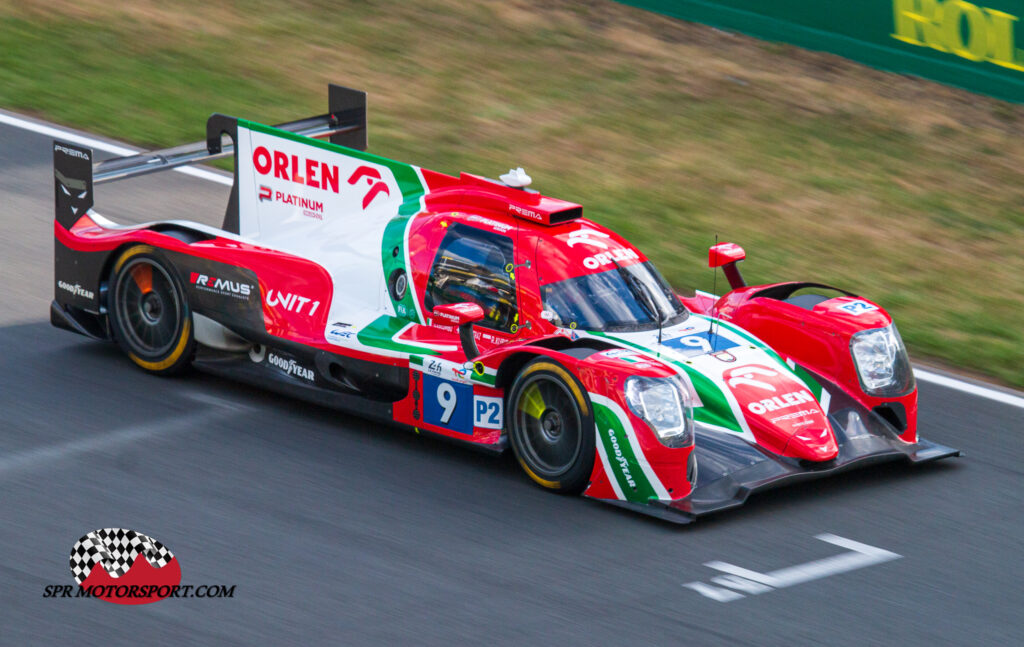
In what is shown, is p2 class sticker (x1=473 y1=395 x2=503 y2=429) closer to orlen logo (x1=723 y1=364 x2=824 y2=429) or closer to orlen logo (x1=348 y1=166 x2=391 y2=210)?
orlen logo (x1=723 y1=364 x2=824 y2=429)

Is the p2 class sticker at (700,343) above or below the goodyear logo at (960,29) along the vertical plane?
below

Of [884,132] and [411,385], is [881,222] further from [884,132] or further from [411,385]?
[411,385]

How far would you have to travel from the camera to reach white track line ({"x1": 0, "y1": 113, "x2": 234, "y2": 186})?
1303 cm

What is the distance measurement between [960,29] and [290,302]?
8.42m

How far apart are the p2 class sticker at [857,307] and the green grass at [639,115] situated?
2.07 m

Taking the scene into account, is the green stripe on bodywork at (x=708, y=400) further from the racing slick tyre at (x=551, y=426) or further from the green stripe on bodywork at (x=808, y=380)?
the green stripe on bodywork at (x=808, y=380)

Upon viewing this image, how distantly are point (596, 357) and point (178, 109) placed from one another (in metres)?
8.18

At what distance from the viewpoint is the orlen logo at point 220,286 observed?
8656 millimetres

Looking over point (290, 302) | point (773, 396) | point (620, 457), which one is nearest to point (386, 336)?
point (290, 302)

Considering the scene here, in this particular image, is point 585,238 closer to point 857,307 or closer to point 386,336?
point 386,336

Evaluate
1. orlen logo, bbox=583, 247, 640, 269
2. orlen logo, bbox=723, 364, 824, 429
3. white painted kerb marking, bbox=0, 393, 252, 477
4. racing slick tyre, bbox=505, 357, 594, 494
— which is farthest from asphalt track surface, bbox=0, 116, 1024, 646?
orlen logo, bbox=583, 247, 640, 269

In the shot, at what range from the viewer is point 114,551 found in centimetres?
688

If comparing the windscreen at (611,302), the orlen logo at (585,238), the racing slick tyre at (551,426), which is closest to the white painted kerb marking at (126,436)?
the racing slick tyre at (551,426)

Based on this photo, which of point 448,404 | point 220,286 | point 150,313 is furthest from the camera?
point 150,313
